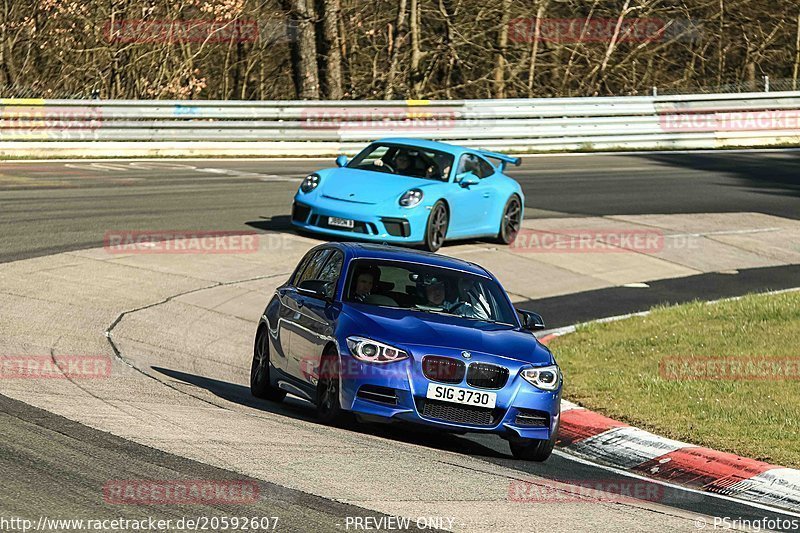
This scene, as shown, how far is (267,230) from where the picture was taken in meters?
20.2

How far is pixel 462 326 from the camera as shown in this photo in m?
10.0

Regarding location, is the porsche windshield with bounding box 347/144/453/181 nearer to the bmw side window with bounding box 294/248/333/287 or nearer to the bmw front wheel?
the bmw side window with bounding box 294/248/333/287

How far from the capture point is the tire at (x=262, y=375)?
11.2 m

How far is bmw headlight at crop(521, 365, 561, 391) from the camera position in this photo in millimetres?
9609

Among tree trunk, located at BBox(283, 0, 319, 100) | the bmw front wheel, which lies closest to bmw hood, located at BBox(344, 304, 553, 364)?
the bmw front wheel

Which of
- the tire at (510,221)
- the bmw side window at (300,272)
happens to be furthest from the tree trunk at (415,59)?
the bmw side window at (300,272)

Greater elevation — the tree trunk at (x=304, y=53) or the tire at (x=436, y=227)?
the tree trunk at (x=304, y=53)

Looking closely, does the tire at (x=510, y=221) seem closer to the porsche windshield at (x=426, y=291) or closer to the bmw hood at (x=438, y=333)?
the porsche windshield at (x=426, y=291)

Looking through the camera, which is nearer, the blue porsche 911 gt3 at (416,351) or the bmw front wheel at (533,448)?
the blue porsche 911 gt3 at (416,351)

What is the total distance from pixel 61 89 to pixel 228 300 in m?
25.2

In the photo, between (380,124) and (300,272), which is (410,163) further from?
(380,124)

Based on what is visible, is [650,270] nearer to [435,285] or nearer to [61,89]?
[435,285]

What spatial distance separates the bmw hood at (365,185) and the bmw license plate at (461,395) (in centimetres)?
953

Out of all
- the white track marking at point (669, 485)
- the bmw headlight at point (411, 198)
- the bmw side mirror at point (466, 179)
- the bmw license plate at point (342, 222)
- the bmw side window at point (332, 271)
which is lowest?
the white track marking at point (669, 485)
